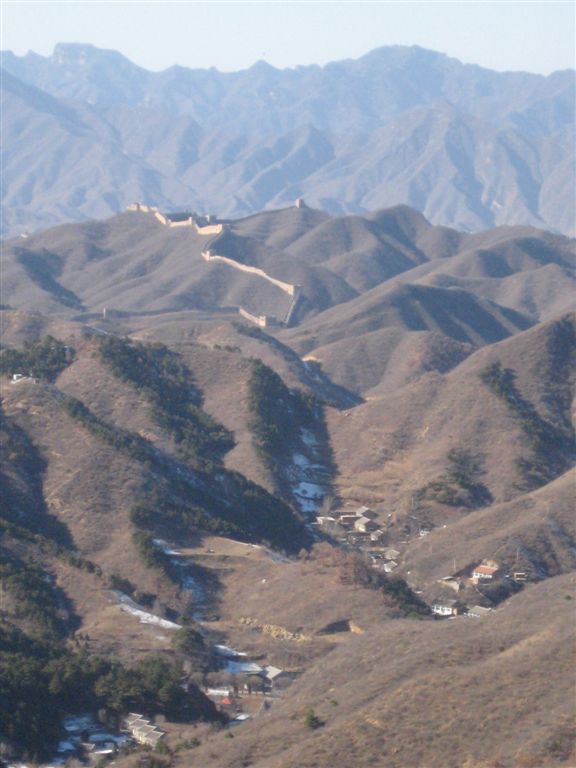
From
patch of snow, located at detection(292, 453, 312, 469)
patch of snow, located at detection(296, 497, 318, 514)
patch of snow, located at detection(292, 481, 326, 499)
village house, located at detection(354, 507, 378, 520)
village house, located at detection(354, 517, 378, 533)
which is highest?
patch of snow, located at detection(292, 453, 312, 469)

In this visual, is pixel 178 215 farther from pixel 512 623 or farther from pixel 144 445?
pixel 512 623

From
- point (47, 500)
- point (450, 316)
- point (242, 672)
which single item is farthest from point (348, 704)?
point (450, 316)

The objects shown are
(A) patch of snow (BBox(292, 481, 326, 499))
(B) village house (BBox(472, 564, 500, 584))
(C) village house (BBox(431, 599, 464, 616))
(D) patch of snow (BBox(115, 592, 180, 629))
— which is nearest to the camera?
(D) patch of snow (BBox(115, 592, 180, 629))

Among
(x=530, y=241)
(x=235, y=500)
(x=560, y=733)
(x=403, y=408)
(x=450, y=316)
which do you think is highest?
(x=530, y=241)

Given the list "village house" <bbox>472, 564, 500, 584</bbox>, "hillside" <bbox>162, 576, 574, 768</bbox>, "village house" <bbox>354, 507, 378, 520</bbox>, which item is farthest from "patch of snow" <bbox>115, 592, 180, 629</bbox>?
"village house" <bbox>354, 507, 378, 520</bbox>

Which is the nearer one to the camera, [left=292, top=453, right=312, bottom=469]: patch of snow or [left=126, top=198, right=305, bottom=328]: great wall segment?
[left=292, top=453, right=312, bottom=469]: patch of snow

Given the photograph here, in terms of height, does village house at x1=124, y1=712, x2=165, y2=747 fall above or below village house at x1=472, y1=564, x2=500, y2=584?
below

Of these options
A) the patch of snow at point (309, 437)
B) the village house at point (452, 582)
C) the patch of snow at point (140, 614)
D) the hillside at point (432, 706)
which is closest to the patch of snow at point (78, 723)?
the hillside at point (432, 706)

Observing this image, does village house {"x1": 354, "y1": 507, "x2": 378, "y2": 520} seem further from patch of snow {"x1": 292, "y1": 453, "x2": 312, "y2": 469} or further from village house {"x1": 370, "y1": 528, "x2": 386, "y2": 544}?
patch of snow {"x1": 292, "y1": 453, "x2": 312, "y2": 469}
